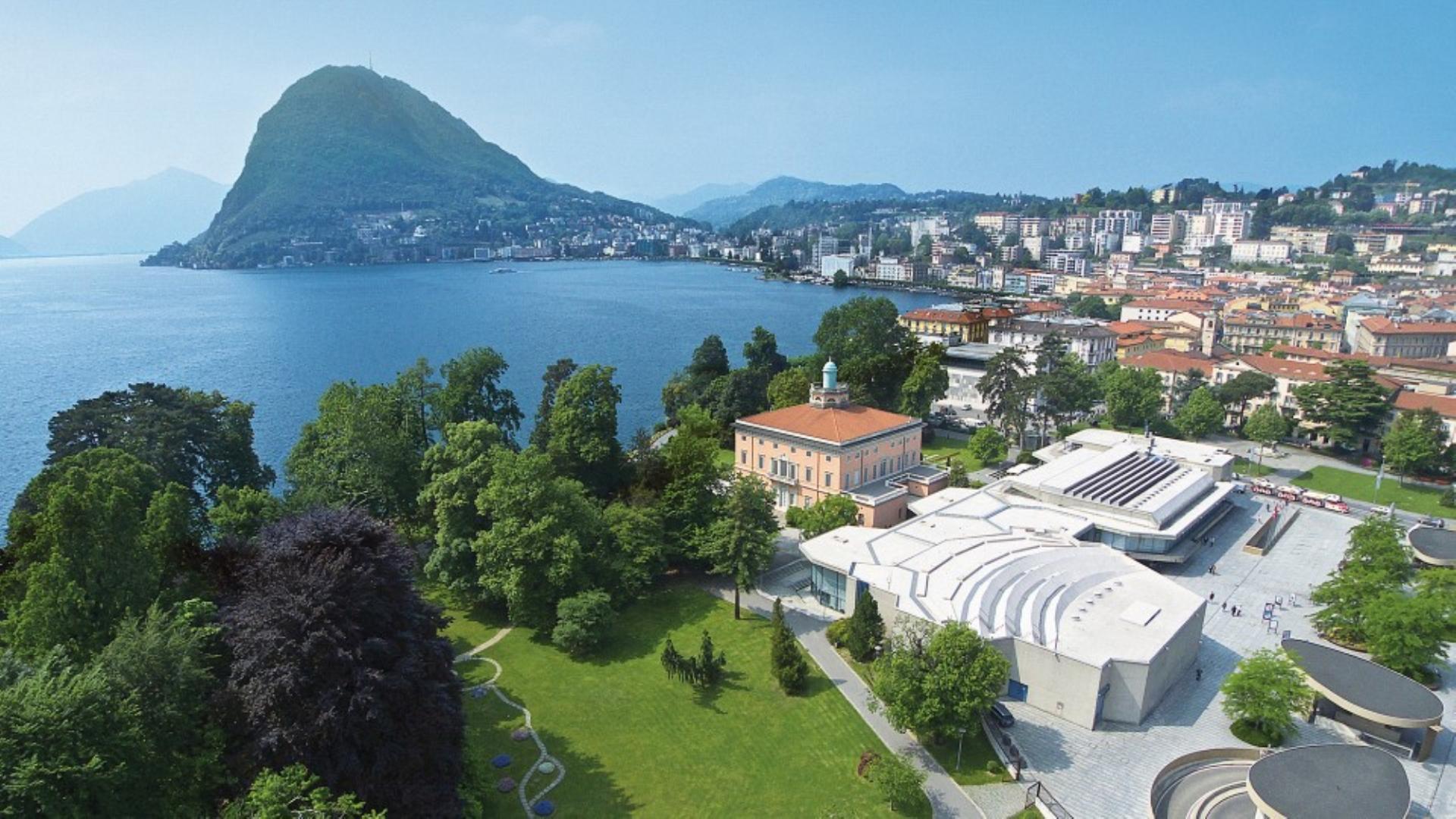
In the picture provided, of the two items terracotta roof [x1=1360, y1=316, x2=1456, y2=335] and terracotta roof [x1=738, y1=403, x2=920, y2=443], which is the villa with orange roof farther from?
terracotta roof [x1=1360, y1=316, x2=1456, y2=335]

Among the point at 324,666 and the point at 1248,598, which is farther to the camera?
the point at 1248,598

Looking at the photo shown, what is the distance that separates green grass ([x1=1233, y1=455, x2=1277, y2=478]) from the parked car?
42.7 meters

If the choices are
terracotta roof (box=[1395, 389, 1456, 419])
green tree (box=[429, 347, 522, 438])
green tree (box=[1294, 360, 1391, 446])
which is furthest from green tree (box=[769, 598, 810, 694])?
terracotta roof (box=[1395, 389, 1456, 419])

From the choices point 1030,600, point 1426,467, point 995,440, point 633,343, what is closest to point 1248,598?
point 1030,600

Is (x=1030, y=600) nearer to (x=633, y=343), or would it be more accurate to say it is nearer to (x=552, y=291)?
(x=633, y=343)

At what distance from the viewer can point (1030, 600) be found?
107ft

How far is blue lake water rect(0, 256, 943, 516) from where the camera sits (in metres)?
79.3

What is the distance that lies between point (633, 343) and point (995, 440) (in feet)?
221

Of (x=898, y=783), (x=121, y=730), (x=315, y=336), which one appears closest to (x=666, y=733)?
(x=898, y=783)

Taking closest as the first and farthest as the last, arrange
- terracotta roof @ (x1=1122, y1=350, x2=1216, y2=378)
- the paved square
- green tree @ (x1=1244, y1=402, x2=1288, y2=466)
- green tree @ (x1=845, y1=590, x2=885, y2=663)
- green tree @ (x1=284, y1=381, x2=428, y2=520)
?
the paved square
green tree @ (x1=845, y1=590, x2=885, y2=663)
green tree @ (x1=284, y1=381, x2=428, y2=520)
green tree @ (x1=1244, y1=402, x2=1288, y2=466)
terracotta roof @ (x1=1122, y1=350, x2=1216, y2=378)

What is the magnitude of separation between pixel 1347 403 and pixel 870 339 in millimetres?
40677

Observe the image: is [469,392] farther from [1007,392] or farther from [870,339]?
[870,339]

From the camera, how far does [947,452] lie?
64062 millimetres

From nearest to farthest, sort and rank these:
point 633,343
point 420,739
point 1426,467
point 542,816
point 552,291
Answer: point 420,739 → point 542,816 → point 1426,467 → point 633,343 → point 552,291
